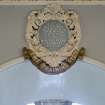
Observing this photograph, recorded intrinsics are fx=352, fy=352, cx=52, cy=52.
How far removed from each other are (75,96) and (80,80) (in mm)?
257

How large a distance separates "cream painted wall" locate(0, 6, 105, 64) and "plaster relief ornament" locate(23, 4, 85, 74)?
51 mm

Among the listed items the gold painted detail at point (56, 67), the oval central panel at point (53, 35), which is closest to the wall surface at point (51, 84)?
the gold painted detail at point (56, 67)

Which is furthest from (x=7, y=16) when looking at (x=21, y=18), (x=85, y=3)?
(x=85, y=3)

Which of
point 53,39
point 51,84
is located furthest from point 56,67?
point 51,84

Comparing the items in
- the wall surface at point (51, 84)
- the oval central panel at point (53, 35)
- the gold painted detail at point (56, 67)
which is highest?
the oval central panel at point (53, 35)

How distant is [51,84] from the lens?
2.88 metres

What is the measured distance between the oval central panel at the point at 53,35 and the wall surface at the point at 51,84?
195 mm

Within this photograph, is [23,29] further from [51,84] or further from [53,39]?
[51,84]

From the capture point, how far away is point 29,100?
10.2 feet

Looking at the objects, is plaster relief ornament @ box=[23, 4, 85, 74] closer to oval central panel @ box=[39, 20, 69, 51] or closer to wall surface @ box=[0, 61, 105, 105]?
oval central panel @ box=[39, 20, 69, 51]

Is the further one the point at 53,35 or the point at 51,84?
the point at 51,84

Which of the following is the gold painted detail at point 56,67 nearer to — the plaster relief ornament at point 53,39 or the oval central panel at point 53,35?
the plaster relief ornament at point 53,39

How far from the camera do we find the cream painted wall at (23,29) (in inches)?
102

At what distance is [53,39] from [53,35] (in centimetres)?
3
